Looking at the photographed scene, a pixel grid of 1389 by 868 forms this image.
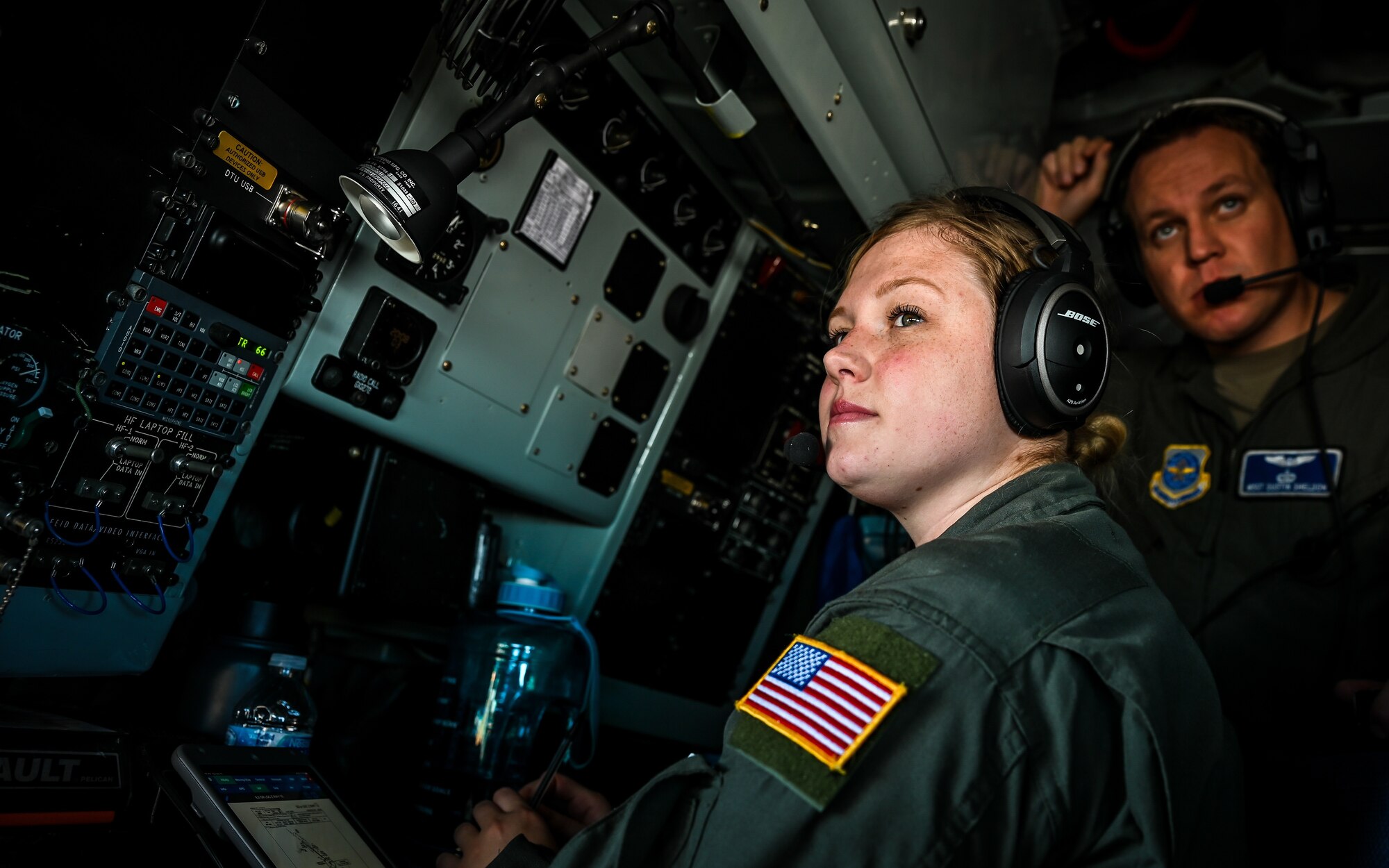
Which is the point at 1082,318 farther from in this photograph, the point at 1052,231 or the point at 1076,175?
the point at 1076,175

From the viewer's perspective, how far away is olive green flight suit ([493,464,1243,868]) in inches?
32.7

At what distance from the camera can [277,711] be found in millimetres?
1664

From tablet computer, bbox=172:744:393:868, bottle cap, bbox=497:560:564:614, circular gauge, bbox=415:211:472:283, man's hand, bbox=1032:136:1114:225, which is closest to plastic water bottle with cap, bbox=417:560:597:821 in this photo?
bottle cap, bbox=497:560:564:614

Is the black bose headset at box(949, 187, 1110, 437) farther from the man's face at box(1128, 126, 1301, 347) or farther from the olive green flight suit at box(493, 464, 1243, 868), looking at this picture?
the man's face at box(1128, 126, 1301, 347)

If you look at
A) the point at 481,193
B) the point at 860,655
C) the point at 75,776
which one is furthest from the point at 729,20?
the point at 75,776

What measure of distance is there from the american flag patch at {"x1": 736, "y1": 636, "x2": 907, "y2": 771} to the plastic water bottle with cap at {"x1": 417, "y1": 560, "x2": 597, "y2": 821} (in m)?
1.18

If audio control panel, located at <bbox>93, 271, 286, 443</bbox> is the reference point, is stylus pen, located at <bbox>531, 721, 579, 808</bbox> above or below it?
below

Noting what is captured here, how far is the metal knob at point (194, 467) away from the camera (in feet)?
4.73

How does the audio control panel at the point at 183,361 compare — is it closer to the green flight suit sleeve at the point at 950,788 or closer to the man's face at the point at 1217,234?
the green flight suit sleeve at the point at 950,788

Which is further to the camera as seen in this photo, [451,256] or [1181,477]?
[1181,477]

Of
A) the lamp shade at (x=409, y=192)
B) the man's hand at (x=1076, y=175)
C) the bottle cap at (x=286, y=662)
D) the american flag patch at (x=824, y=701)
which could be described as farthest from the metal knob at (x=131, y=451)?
the man's hand at (x=1076, y=175)

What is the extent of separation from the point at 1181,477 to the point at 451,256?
194 cm

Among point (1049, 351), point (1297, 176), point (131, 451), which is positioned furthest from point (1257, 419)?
point (131, 451)

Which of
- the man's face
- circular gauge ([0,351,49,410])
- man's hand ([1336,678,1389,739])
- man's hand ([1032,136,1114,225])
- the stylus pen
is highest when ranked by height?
man's hand ([1032,136,1114,225])
